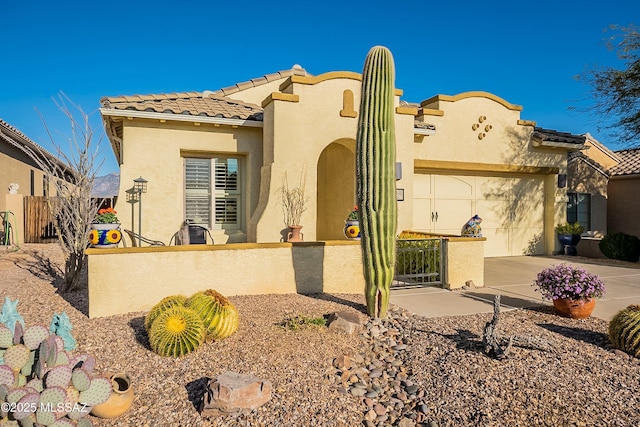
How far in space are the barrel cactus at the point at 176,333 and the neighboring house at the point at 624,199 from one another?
1757cm

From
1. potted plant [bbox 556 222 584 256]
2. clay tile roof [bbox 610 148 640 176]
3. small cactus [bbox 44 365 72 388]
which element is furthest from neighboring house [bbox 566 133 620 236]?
small cactus [bbox 44 365 72 388]

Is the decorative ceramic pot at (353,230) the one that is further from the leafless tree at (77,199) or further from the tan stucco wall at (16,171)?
the tan stucco wall at (16,171)

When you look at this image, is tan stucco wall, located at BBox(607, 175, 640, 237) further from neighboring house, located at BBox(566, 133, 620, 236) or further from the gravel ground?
the gravel ground

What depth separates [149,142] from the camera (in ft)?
32.1

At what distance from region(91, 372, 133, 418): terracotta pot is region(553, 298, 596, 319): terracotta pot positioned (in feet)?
20.9

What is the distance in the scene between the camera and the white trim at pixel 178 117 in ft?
30.2

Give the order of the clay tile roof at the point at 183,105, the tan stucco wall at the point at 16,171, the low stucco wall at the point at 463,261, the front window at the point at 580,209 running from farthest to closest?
the tan stucco wall at the point at 16,171 < the front window at the point at 580,209 < the clay tile roof at the point at 183,105 < the low stucco wall at the point at 463,261

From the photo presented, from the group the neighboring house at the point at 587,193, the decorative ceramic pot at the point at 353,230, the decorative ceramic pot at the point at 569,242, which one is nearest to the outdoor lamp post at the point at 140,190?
the decorative ceramic pot at the point at 353,230

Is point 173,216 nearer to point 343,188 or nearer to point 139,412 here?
point 343,188

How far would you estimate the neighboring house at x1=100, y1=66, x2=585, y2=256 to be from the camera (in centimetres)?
983

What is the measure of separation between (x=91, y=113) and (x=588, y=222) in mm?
17362

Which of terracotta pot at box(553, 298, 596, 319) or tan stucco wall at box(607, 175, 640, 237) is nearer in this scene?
terracotta pot at box(553, 298, 596, 319)

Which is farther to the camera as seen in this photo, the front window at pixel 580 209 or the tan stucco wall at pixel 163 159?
the front window at pixel 580 209

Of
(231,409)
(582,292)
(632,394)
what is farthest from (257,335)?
(582,292)
